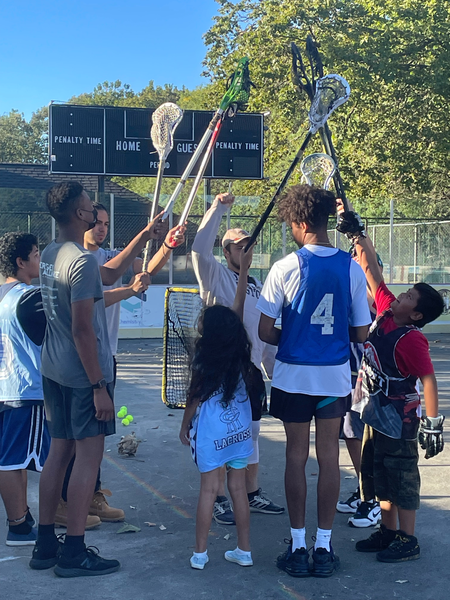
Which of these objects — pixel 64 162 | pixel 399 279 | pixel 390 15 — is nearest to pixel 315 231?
pixel 64 162

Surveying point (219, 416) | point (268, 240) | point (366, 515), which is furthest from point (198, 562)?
point (268, 240)

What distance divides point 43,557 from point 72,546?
8.2 inches

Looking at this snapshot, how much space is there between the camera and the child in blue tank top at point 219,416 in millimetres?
3791

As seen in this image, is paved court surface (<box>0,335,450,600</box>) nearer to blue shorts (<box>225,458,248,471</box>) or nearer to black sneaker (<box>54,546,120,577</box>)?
black sneaker (<box>54,546,120,577</box>)

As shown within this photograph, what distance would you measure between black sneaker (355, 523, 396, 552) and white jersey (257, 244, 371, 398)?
922 mm

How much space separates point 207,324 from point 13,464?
1.49 meters

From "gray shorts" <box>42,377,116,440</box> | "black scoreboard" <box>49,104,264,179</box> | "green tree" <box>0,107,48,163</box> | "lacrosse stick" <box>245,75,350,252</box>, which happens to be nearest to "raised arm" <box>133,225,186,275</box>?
"lacrosse stick" <box>245,75,350,252</box>

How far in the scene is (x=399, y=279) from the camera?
1866 centimetres

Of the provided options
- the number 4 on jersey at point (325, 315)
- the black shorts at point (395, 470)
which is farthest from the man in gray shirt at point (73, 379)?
the black shorts at point (395, 470)

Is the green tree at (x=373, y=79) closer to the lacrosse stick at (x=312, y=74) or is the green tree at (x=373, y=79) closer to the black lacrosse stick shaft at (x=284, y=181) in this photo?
the lacrosse stick at (x=312, y=74)

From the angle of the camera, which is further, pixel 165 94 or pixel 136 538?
pixel 165 94

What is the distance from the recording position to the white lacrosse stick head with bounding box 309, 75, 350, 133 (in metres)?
4.39

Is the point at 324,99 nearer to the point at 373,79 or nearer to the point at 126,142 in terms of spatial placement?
the point at 126,142

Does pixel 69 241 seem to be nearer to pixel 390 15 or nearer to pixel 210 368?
pixel 210 368
